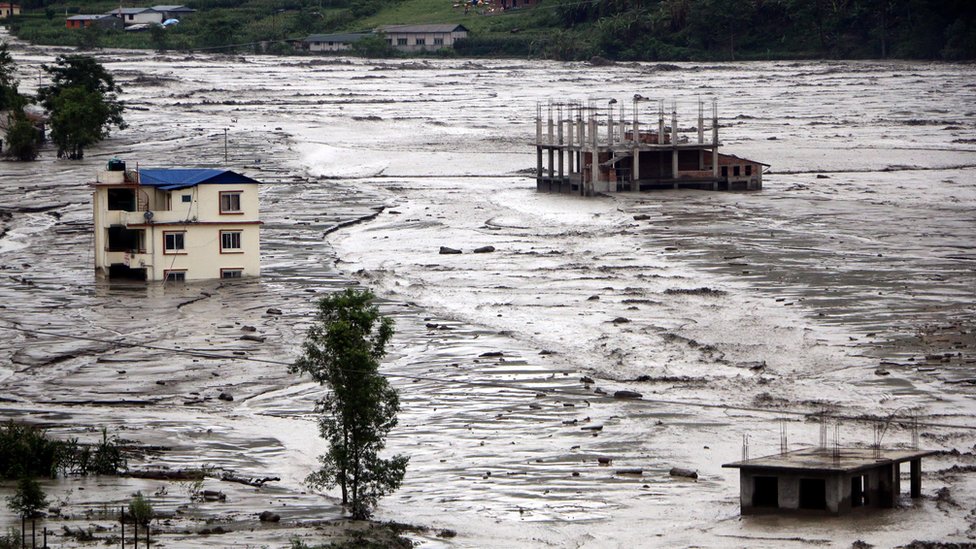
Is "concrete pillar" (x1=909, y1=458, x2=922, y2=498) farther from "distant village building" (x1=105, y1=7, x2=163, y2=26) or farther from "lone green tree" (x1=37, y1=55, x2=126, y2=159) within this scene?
"distant village building" (x1=105, y1=7, x2=163, y2=26)

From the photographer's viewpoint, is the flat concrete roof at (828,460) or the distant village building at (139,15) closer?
the flat concrete roof at (828,460)

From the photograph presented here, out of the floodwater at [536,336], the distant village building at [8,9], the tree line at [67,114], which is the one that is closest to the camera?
the floodwater at [536,336]

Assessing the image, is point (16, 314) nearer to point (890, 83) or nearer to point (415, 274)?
point (415, 274)

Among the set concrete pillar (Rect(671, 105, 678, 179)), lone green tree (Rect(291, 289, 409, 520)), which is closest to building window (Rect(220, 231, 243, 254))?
lone green tree (Rect(291, 289, 409, 520))

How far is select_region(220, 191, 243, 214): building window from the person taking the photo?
44.5m

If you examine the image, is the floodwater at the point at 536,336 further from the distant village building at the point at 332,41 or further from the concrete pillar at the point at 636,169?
the distant village building at the point at 332,41

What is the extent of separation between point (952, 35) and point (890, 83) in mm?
16050

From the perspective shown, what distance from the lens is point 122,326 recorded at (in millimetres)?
38188

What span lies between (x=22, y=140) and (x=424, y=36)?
70.1 meters

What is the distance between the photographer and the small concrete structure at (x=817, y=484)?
22.9 metres

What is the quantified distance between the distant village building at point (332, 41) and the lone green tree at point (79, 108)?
5663 cm

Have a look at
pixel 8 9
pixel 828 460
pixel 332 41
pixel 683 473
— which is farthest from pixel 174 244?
pixel 8 9

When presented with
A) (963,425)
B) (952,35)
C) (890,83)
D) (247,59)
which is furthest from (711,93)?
(963,425)

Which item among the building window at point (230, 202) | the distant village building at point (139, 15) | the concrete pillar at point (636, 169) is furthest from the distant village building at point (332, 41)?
the building window at point (230, 202)
